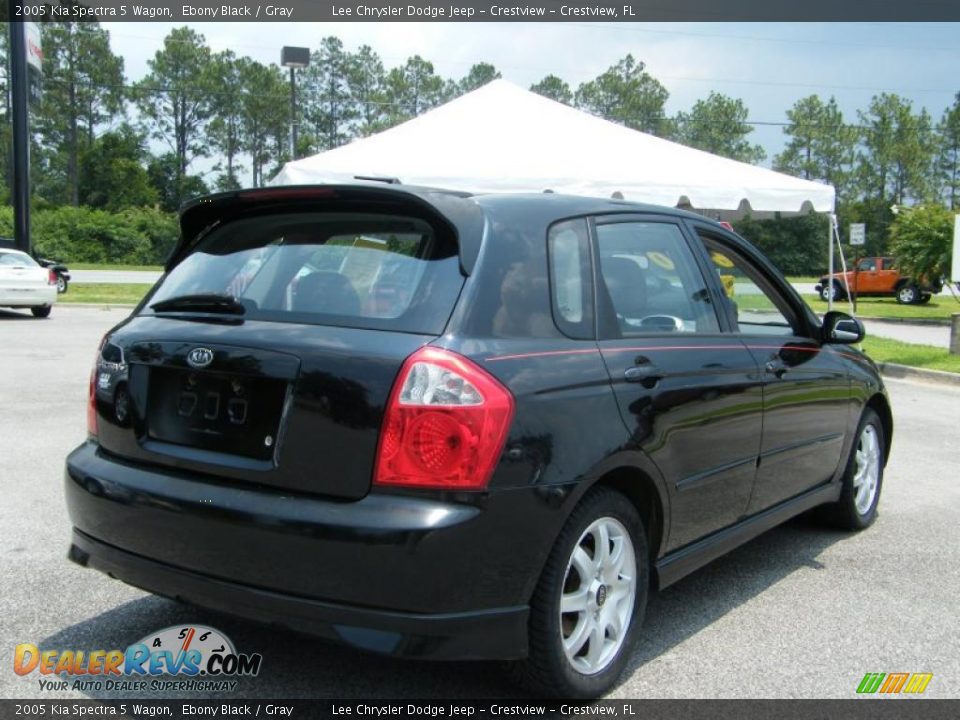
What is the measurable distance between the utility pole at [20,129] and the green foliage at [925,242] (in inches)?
910

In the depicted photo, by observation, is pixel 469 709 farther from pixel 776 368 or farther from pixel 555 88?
pixel 555 88

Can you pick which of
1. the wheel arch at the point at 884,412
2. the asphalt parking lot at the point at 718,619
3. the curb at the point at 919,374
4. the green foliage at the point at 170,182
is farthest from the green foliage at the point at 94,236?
the wheel arch at the point at 884,412

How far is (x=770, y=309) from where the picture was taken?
4.51 metres

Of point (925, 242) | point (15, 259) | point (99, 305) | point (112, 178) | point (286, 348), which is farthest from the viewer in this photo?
point (112, 178)

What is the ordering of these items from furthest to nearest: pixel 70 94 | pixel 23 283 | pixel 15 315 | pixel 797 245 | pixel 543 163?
pixel 70 94, pixel 797 245, pixel 15 315, pixel 23 283, pixel 543 163

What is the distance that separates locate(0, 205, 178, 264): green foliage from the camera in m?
50.9

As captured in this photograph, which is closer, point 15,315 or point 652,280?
point 652,280

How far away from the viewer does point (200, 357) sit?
2859 millimetres

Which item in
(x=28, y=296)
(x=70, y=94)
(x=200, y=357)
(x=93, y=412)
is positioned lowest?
(x=28, y=296)

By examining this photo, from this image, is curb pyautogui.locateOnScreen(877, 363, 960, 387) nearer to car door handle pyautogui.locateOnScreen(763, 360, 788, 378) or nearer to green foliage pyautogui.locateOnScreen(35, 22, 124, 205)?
car door handle pyautogui.locateOnScreen(763, 360, 788, 378)

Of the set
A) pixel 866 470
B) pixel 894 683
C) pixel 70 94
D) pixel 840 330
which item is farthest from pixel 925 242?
pixel 70 94

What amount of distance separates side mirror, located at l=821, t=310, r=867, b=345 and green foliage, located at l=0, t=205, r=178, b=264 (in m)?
50.6

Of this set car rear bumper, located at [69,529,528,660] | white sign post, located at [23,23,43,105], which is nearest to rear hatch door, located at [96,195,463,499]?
car rear bumper, located at [69,529,528,660]

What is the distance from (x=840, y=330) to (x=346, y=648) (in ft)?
10.1
